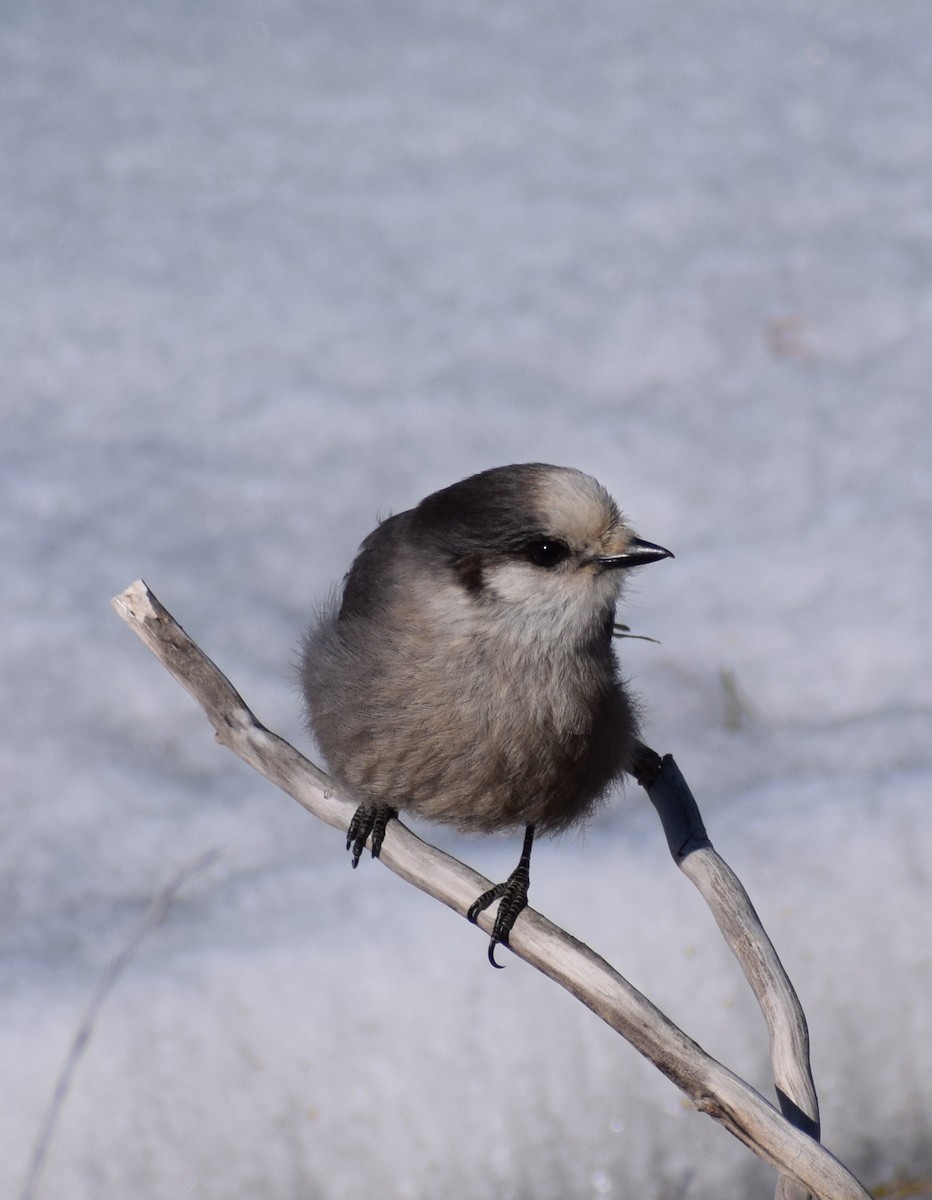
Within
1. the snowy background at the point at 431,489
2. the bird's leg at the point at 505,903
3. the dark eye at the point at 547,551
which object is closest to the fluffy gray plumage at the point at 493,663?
the dark eye at the point at 547,551

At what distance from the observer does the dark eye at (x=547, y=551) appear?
242 cm

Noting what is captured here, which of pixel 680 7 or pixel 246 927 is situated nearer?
pixel 246 927

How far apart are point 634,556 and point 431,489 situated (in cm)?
232

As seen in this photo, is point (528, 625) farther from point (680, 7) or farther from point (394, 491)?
point (680, 7)

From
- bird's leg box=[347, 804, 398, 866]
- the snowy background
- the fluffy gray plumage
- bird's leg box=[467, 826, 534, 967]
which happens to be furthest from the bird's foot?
the snowy background

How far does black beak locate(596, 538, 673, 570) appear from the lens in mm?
2438

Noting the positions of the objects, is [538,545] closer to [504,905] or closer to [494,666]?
[494,666]

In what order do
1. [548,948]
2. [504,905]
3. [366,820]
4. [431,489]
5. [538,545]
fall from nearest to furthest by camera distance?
[548,948] < [538,545] < [504,905] < [366,820] < [431,489]

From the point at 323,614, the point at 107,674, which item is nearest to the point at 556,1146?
the point at 323,614

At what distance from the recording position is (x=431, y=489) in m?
4.71

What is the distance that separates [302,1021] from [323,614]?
100 cm

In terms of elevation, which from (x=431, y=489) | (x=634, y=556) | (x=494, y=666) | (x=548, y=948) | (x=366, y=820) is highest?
(x=634, y=556)

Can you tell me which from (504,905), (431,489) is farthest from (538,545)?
(431,489)

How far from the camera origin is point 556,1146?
10.5 ft
